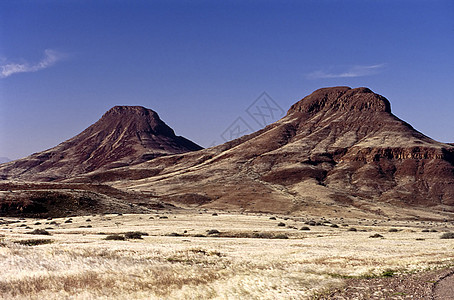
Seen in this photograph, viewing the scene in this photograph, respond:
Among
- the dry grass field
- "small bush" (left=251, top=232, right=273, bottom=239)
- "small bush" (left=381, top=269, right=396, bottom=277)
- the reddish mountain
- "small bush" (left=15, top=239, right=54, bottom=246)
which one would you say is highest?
the reddish mountain

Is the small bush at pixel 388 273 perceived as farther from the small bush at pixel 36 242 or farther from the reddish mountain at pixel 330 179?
the reddish mountain at pixel 330 179

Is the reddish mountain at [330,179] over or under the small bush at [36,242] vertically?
over

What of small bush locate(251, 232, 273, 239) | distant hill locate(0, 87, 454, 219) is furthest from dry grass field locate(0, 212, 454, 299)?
distant hill locate(0, 87, 454, 219)

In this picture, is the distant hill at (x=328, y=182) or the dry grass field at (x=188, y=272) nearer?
the dry grass field at (x=188, y=272)

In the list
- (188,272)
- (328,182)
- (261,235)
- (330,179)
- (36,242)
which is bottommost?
(261,235)

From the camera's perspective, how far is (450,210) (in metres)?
132

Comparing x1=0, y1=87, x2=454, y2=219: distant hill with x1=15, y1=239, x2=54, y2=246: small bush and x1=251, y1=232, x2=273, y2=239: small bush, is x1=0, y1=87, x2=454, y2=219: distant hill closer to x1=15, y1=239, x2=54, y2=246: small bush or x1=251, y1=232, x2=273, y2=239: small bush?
x1=251, y1=232, x2=273, y2=239: small bush

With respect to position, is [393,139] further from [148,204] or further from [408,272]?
[408,272]

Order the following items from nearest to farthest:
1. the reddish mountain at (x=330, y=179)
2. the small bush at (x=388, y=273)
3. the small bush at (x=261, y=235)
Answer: the small bush at (x=388, y=273), the small bush at (x=261, y=235), the reddish mountain at (x=330, y=179)

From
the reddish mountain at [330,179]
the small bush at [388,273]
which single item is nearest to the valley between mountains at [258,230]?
the small bush at [388,273]

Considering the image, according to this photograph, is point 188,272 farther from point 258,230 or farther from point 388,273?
point 258,230

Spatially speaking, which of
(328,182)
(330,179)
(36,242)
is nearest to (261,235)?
(36,242)

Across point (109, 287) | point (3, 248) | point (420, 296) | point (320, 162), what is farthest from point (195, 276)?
point (320, 162)

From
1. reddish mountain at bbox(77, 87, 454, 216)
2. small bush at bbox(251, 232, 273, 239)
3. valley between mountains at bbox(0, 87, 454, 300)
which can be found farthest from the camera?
reddish mountain at bbox(77, 87, 454, 216)
